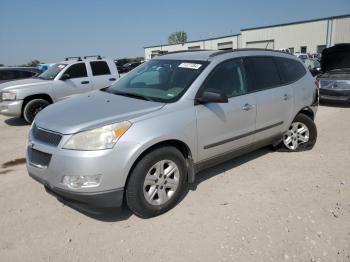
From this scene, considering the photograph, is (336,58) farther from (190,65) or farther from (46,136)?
(46,136)

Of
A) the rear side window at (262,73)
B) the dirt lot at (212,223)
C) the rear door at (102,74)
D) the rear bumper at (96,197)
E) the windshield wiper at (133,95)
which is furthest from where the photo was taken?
the rear door at (102,74)

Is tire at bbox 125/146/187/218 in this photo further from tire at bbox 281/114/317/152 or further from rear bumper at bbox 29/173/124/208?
tire at bbox 281/114/317/152

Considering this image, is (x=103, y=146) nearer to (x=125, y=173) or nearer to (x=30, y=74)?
(x=125, y=173)

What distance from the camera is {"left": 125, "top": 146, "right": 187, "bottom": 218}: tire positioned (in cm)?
321

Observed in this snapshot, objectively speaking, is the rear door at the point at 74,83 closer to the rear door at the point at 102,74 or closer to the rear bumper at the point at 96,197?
the rear door at the point at 102,74

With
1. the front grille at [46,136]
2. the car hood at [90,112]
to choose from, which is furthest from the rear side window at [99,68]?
the front grille at [46,136]

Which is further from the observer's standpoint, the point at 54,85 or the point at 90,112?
the point at 54,85

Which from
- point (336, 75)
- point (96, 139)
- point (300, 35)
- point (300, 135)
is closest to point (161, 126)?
point (96, 139)

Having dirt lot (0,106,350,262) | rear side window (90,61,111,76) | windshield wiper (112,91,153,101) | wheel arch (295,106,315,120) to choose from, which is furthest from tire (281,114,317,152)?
rear side window (90,61,111,76)

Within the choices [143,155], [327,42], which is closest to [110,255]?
[143,155]

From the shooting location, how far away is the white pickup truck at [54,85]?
8.20 meters

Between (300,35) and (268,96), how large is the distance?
4686 cm

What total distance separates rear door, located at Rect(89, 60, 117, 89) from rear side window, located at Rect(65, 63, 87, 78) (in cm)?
25

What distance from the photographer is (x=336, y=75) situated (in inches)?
401
